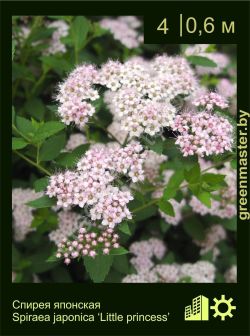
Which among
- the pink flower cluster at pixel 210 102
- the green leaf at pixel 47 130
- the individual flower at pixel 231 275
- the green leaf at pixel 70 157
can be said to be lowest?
the individual flower at pixel 231 275

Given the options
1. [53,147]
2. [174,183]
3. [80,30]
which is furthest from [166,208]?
[80,30]

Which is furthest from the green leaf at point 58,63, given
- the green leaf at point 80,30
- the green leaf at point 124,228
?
the green leaf at point 124,228

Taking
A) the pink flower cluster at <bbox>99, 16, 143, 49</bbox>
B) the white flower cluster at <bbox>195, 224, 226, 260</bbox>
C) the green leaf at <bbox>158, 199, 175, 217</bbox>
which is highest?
the pink flower cluster at <bbox>99, 16, 143, 49</bbox>

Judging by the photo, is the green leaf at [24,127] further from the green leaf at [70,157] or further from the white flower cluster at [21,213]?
the white flower cluster at [21,213]

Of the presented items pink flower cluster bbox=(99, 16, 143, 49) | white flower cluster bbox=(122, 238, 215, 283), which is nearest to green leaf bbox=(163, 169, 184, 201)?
white flower cluster bbox=(122, 238, 215, 283)

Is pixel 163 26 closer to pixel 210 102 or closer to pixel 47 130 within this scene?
pixel 210 102

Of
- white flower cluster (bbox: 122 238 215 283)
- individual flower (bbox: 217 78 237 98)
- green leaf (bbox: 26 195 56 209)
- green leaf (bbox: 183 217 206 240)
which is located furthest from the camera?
individual flower (bbox: 217 78 237 98)

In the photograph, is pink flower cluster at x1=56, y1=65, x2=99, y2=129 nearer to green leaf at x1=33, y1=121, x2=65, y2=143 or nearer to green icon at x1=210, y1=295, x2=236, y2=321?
green leaf at x1=33, y1=121, x2=65, y2=143
